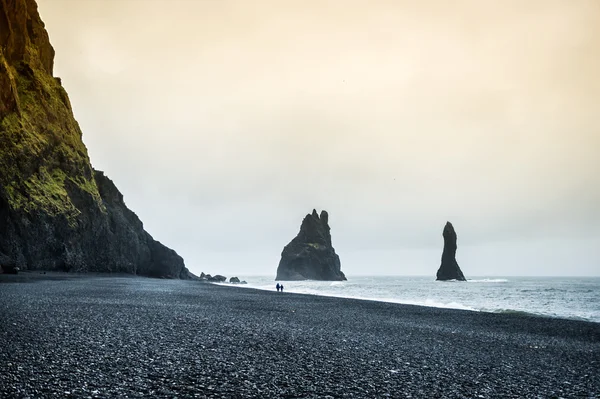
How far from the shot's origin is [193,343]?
10.3 meters

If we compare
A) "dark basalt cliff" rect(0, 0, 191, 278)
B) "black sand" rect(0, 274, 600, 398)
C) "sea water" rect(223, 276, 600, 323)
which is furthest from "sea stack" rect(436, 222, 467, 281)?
"black sand" rect(0, 274, 600, 398)

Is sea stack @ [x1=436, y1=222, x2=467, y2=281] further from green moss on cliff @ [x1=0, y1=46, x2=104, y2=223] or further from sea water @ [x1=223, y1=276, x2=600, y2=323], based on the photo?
green moss on cliff @ [x1=0, y1=46, x2=104, y2=223]

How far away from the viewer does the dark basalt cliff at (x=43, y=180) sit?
5003 cm

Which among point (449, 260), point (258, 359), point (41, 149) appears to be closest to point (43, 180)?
point (41, 149)

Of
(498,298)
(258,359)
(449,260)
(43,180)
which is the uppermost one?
(43,180)

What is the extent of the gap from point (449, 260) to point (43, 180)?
169903mm

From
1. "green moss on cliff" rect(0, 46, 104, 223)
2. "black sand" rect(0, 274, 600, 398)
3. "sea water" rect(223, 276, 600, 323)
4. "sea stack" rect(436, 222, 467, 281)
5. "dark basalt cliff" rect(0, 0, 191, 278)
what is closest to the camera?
"black sand" rect(0, 274, 600, 398)

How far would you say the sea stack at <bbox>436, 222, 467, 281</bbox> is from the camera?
178 m

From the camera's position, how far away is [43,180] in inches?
2295

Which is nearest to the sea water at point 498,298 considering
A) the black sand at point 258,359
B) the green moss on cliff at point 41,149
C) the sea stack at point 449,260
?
the black sand at point 258,359

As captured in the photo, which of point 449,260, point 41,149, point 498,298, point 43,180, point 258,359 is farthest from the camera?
point 449,260

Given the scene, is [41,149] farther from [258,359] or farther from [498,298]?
[498,298]

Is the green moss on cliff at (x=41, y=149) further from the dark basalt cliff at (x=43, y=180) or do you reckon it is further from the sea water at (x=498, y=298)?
the sea water at (x=498, y=298)

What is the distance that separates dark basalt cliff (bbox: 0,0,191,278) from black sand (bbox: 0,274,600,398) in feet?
127
